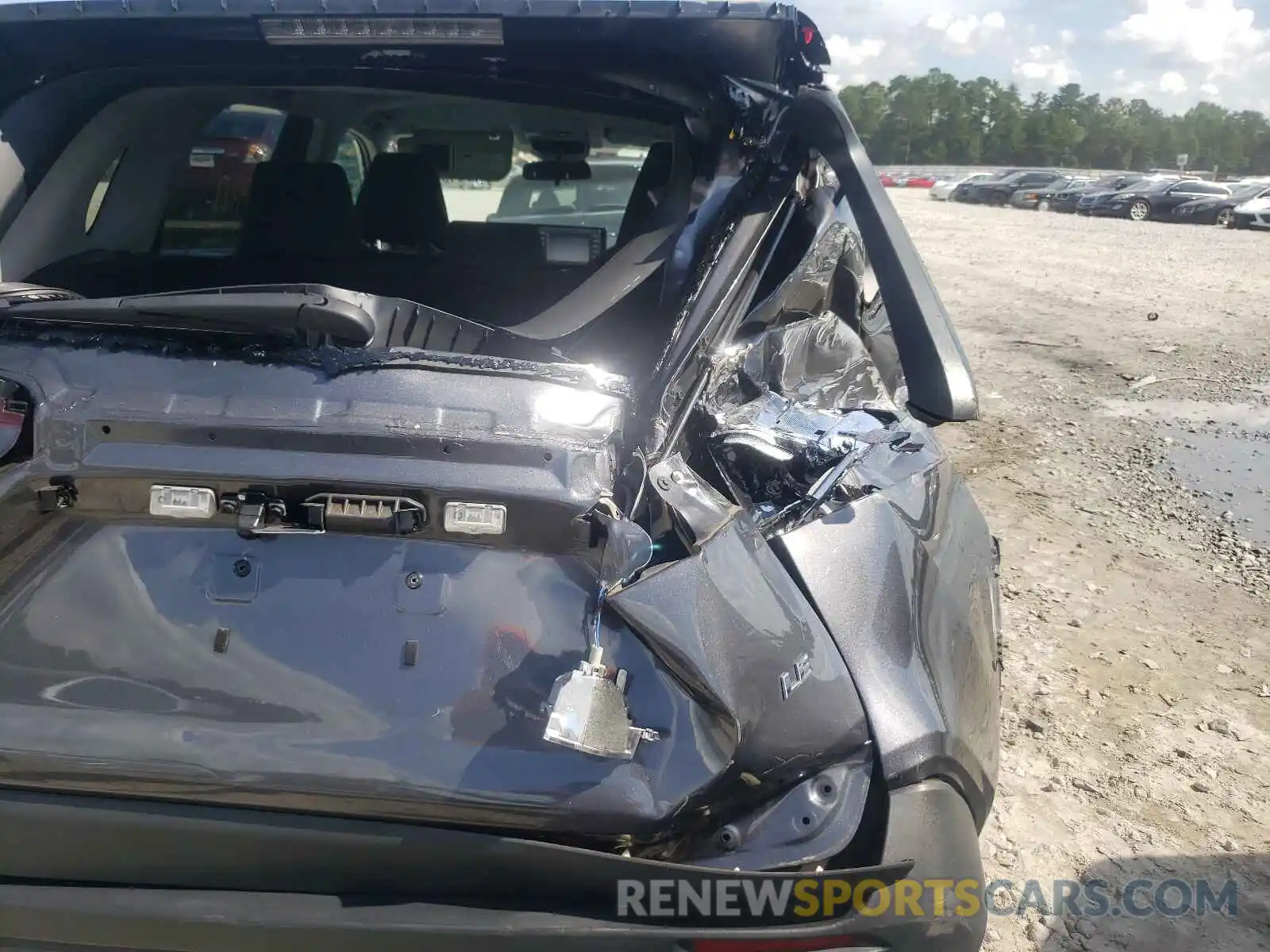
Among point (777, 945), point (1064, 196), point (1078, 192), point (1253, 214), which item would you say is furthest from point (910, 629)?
point (1064, 196)

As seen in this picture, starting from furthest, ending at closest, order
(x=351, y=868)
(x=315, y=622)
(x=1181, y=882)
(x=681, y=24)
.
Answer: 1. (x=1181, y=882)
2. (x=681, y=24)
3. (x=315, y=622)
4. (x=351, y=868)

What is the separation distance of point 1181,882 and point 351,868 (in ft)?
6.62

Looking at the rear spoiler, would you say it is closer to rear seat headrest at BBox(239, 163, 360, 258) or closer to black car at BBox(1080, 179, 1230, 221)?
rear seat headrest at BBox(239, 163, 360, 258)

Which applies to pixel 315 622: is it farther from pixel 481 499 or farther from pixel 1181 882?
pixel 1181 882

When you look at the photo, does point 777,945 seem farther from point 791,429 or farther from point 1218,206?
point 1218,206

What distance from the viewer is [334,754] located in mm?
1484

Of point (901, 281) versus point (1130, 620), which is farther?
point (1130, 620)

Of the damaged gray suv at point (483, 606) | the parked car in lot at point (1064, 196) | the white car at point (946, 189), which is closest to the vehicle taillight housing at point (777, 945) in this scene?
the damaged gray suv at point (483, 606)

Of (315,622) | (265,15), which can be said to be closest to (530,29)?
(265,15)

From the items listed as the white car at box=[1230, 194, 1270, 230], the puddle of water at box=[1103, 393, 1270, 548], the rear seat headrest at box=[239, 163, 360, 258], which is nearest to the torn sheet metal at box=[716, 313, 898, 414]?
the rear seat headrest at box=[239, 163, 360, 258]

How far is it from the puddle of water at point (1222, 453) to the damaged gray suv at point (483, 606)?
10.3 feet

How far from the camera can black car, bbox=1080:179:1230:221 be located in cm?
2584

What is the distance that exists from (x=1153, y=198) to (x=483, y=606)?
99.2ft

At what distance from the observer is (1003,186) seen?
35.4m
